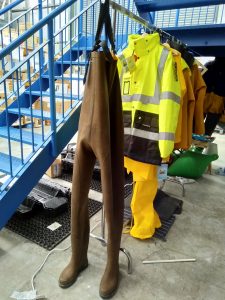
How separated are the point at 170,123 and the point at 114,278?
1.14m

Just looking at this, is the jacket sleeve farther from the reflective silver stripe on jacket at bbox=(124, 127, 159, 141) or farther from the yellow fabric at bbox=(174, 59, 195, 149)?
the yellow fabric at bbox=(174, 59, 195, 149)

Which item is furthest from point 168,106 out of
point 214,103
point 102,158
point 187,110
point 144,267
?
point 214,103

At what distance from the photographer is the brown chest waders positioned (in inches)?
52.1

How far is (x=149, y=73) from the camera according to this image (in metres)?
1.76

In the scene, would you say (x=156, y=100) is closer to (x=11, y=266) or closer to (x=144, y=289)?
(x=144, y=289)

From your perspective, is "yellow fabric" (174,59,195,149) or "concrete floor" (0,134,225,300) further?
"yellow fabric" (174,59,195,149)

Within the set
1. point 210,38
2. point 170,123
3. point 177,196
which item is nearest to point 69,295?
point 170,123

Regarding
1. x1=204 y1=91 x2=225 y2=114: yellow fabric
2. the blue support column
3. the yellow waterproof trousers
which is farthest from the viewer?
x1=204 y1=91 x2=225 y2=114: yellow fabric

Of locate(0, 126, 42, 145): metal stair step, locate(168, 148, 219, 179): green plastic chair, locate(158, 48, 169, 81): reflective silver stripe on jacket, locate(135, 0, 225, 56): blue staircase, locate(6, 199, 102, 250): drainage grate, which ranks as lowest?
locate(6, 199, 102, 250): drainage grate

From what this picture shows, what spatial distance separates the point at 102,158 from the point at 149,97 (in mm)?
693

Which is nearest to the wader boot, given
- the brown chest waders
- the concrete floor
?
the brown chest waders

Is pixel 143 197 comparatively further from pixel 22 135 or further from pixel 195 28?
pixel 195 28

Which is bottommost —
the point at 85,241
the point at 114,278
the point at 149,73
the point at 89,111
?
the point at 114,278

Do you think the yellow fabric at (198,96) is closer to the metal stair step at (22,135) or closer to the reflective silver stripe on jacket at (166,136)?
the reflective silver stripe on jacket at (166,136)
